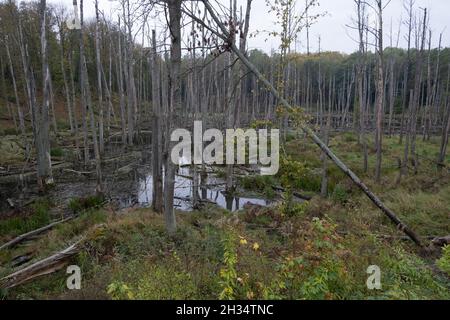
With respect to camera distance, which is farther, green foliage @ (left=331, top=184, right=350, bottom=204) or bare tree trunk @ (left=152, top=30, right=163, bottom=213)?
green foliage @ (left=331, top=184, right=350, bottom=204)

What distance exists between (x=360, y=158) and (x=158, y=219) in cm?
1352

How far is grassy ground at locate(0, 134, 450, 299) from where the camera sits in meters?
3.88

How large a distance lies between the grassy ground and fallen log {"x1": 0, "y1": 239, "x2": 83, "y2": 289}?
0.11 metres

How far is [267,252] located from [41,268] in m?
3.98

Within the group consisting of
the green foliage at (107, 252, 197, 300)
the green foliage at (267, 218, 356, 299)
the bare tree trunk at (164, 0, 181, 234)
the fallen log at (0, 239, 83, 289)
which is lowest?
the fallen log at (0, 239, 83, 289)

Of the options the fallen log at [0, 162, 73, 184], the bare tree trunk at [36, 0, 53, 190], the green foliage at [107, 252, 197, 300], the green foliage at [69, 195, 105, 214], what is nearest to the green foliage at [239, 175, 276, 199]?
the green foliage at [69, 195, 105, 214]

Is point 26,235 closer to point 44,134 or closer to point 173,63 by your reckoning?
point 173,63

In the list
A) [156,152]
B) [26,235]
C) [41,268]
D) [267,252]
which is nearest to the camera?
[41,268]

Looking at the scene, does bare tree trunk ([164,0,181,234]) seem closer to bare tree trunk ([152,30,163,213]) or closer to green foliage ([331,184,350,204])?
bare tree trunk ([152,30,163,213])

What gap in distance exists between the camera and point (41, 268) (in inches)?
223

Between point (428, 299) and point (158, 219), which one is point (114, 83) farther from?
point (428, 299)

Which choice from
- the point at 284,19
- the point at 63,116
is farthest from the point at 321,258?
the point at 63,116

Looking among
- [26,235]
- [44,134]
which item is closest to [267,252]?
[26,235]

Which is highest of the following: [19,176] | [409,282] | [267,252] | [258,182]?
[409,282]
